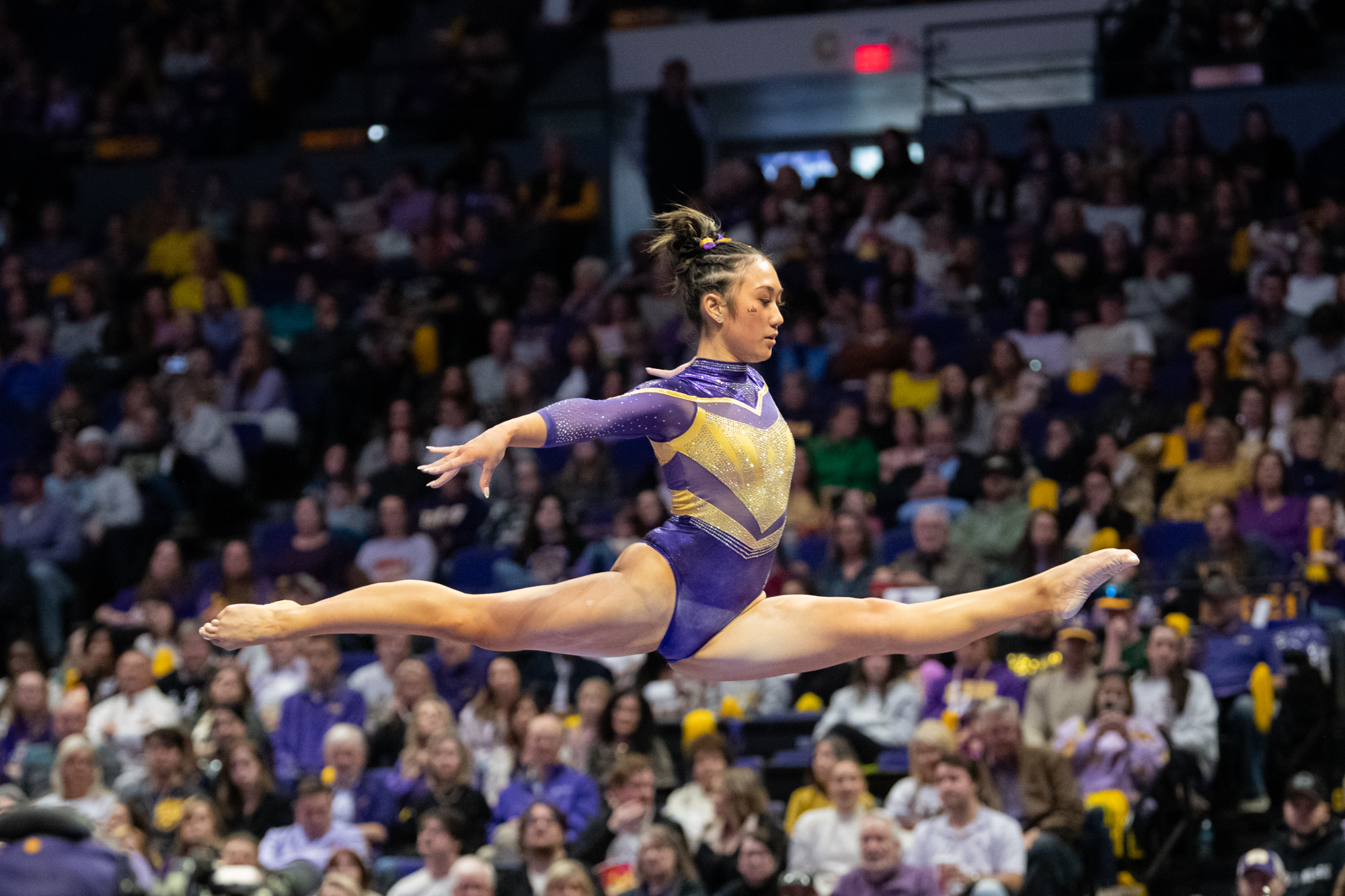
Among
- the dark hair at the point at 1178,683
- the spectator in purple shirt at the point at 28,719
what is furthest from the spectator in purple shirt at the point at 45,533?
the dark hair at the point at 1178,683

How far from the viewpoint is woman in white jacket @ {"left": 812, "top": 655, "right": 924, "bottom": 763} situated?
8312mm

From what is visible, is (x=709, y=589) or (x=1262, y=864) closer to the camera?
(x=709, y=589)

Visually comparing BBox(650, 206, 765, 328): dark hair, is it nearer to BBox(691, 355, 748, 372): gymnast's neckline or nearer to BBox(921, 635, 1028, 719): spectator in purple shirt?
BBox(691, 355, 748, 372): gymnast's neckline

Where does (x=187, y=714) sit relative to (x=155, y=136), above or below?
below

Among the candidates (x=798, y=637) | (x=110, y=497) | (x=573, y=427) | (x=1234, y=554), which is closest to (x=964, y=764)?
(x=1234, y=554)

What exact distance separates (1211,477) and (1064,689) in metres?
1.88

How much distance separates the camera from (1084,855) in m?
7.38

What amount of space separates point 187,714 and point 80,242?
20.5ft

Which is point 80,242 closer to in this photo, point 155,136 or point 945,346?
point 155,136

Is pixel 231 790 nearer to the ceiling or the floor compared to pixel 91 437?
nearer to the floor

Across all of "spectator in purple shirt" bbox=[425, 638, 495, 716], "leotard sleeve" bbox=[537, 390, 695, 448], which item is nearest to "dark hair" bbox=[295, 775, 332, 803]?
"spectator in purple shirt" bbox=[425, 638, 495, 716]

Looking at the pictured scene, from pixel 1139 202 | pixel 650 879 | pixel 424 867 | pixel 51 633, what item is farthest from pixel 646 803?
pixel 1139 202

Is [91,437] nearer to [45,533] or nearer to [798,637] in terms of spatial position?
[45,533]

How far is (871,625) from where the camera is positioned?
15.5 feet
